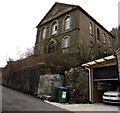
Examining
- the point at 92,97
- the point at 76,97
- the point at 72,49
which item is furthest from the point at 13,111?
the point at 72,49

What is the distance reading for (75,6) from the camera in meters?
25.9

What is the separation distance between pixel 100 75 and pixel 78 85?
196 cm

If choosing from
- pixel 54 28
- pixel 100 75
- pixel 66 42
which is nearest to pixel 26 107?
pixel 100 75

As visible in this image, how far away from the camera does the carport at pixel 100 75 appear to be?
12977mm

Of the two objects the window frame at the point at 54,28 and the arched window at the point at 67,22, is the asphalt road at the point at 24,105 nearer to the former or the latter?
the arched window at the point at 67,22

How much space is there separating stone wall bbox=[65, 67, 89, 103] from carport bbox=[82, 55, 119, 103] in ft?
1.43

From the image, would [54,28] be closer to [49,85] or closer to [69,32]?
[69,32]

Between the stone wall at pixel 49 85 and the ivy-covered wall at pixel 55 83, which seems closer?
the ivy-covered wall at pixel 55 83

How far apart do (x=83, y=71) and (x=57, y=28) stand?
14973mm

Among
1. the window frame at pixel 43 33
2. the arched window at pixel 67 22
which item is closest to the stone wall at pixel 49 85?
the arched window at pixel 67 22

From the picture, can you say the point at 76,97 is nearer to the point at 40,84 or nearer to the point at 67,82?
the point at 67,82

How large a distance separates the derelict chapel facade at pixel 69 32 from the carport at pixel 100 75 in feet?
24.3

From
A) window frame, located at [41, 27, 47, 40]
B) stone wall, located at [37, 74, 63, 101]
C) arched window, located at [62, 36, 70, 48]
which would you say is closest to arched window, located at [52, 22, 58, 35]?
window frame, located at [41, 27, 47, 40]

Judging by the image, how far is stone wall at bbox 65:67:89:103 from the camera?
44.6 ft
